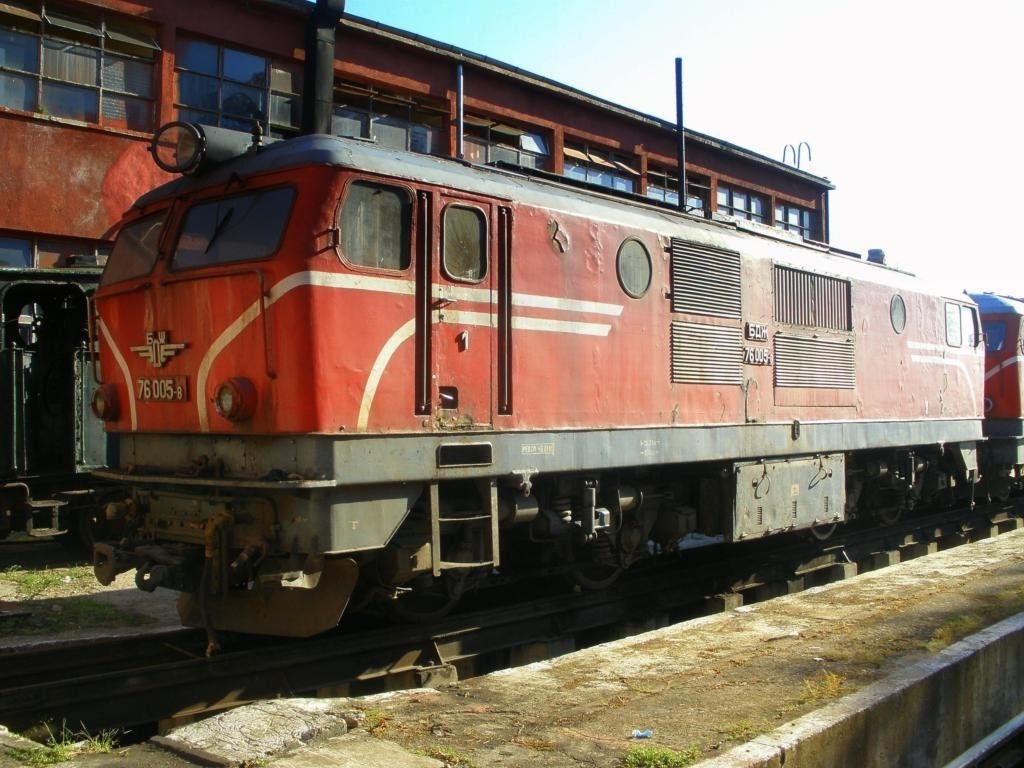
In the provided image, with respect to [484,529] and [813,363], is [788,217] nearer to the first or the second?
[813,363]

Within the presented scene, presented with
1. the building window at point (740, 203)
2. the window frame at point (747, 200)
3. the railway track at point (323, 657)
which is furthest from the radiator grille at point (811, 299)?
the building window at point (740, 203)

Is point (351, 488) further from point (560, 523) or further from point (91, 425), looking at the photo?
point (91, 425)

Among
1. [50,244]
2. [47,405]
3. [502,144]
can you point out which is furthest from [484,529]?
[502,144]

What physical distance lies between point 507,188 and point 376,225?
126cm

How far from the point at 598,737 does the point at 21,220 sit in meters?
13.8

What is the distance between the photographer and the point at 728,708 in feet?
15.5

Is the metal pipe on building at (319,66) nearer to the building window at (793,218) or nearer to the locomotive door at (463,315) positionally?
A: the locomotive door at (463,315)

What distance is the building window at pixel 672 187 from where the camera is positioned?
24000 millimetres

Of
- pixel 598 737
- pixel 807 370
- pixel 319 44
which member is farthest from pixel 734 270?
pixel 319 44

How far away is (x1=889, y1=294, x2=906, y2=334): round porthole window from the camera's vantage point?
11405mm

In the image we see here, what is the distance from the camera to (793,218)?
1148 inches

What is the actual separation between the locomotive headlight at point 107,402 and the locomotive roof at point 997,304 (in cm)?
1420

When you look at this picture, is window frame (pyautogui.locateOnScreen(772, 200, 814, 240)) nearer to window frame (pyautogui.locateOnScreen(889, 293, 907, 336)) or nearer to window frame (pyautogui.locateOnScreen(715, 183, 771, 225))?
window frame (pyautogui.locateOnScreen(715, 183, 771, 225))

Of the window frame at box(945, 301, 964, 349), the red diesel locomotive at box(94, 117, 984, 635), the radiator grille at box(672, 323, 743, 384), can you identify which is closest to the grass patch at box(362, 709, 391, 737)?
the red diesel locomotive at box(94, 117, 984, 635)
